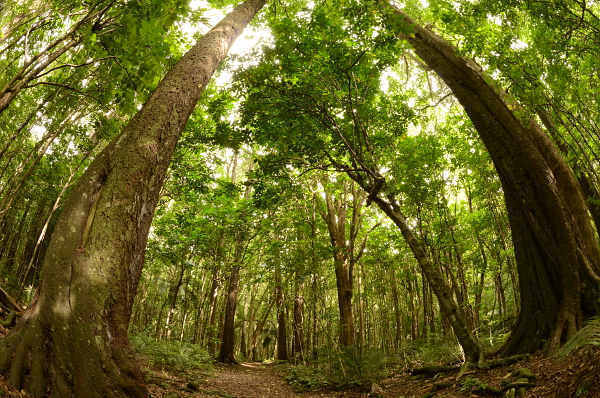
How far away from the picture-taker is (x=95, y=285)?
225 centimetres

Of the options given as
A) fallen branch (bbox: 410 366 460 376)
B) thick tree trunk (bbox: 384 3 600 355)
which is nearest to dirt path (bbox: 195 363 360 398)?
fallen branch (bbox: 410 366 460 376)

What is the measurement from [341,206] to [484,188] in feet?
13.9

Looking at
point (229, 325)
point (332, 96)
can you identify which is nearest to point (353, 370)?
point (332, 96)

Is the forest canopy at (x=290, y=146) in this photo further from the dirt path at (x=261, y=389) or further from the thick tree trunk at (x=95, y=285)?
the dirt path at (x=261, y=389)

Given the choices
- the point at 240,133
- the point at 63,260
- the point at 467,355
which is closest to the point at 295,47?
the point at 240,133

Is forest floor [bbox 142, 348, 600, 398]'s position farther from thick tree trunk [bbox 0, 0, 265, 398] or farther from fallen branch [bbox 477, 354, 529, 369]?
thick tree trunk [bbox 0, 0, 265, 398]

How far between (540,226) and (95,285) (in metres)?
5.38

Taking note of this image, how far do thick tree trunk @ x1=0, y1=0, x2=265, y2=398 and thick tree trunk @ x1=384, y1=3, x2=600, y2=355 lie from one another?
14.4 feet

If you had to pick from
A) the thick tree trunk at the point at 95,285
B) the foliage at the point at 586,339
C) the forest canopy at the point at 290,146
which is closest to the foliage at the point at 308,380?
the forest canopy at the point at 290,146

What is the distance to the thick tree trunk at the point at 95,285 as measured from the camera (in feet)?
6.81

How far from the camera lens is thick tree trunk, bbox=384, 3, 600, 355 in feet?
14.3

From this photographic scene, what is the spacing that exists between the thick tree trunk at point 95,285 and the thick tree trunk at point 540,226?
438 centimetres

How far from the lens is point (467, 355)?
5289mm

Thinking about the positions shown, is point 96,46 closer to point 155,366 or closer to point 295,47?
point 295,47
